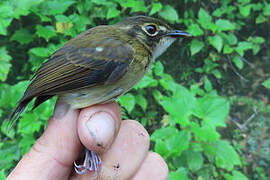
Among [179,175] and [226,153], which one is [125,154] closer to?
[179,175]

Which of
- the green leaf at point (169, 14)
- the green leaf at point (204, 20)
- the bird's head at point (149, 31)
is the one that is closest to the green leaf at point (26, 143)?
the bird's head at point (149, 31)

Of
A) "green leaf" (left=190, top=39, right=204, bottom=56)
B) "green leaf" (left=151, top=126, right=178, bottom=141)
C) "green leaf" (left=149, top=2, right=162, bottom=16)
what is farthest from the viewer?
"green leaf" (left=190, top=39, right=204, bottom=56)

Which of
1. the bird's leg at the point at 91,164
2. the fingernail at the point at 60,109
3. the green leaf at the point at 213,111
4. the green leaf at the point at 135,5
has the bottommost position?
the green leaf at the point at 213,111

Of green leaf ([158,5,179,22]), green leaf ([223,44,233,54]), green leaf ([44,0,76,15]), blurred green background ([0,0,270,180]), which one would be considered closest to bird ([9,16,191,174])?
blurred green background ([0,0,270,180])

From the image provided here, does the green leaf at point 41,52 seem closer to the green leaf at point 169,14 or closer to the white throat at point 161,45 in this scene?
the white throat at point 161,45

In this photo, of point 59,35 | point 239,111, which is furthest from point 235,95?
point 59,35

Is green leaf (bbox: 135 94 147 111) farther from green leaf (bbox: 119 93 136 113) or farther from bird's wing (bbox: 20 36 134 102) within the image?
bird's wing (bbox: 20 36 134 102)

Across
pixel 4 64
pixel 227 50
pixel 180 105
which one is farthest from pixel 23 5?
pixel 227 50
